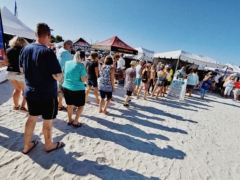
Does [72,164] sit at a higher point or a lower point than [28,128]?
lower

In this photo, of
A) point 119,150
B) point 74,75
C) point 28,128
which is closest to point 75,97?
point 74,75

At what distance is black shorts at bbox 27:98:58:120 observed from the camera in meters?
2.09

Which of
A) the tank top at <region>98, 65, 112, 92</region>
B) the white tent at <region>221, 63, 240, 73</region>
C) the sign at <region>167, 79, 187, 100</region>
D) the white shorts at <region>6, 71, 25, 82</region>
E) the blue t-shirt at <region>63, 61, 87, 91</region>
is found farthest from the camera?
the white tent at <region>221, 63, 240, 73</region>

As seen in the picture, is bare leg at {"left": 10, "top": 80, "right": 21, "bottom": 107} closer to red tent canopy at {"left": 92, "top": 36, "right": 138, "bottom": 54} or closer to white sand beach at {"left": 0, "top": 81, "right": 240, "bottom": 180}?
white sand beach at {"left": 0, "top": 81, "right": 240, "bottom": 180}

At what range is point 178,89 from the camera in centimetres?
814

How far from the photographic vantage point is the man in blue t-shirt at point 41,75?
1881mm

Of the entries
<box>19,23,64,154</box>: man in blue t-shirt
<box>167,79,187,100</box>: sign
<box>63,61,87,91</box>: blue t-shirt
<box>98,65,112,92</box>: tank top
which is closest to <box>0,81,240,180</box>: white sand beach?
<box>19,23,64,154</box>: man in blue t-shirt

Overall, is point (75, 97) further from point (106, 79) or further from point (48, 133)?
point (106, 79)

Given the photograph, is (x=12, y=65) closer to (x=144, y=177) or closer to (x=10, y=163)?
(x=10, y=163)

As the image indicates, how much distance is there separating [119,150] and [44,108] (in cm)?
157

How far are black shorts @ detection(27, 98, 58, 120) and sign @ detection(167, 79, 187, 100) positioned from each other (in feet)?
23.3

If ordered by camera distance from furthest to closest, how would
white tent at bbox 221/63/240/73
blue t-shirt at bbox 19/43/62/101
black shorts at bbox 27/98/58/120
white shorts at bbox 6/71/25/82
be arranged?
white tent at bbox 221/63/240/73
white shorts at bbox 6/71/25/82
black shorts at bbox 27/98/58/120
blue t-shirt at bbox 19/43/62/101

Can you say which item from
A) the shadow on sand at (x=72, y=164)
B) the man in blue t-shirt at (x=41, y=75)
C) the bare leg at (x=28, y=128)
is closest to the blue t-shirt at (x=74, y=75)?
the man in blue t-shirt at (x=41, y=75)

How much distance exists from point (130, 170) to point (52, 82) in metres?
1.79
